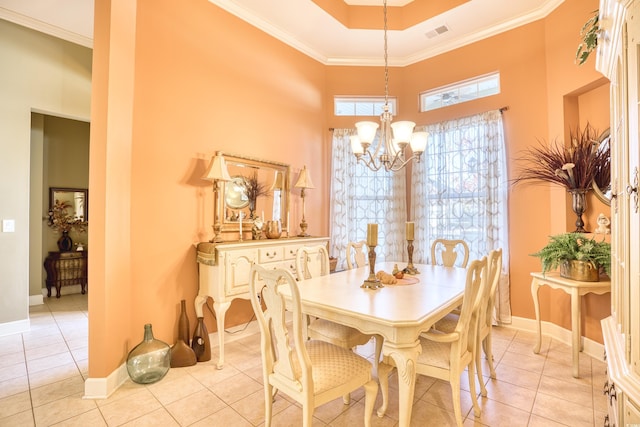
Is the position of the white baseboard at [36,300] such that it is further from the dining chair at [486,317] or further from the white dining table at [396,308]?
the dining chair at [486,317]

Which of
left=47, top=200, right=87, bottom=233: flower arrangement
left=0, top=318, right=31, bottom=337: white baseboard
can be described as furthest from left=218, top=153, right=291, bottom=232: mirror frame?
left=47, top=200, right=87, bottom=233: flower arrangement

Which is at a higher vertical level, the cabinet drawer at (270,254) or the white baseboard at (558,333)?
the cabinet drawer at (270,254)

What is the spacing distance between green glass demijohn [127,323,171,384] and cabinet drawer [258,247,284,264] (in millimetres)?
1076

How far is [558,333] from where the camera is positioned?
312 centimetres

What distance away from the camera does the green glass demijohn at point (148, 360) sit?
2273 millimetres

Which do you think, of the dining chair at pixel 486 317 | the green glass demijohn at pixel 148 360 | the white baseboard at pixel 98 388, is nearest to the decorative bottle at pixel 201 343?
the green glass demijohn at pixel 148 360

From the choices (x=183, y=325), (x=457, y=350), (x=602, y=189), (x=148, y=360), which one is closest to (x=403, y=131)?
(x=457, y=350)

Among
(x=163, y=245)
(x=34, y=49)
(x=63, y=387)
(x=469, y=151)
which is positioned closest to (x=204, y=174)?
(x=163, y=245)

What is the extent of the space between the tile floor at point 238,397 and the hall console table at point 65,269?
2097mm

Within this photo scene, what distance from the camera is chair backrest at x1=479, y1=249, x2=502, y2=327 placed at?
2.00 metres

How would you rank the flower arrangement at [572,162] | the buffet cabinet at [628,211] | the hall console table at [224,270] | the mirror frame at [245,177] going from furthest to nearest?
1. the mirror frame at [245,177]
2. the flower arrangement at [572,162]
3. the hall console table at [224,270]
4. the buffet cabinet at [628,211]

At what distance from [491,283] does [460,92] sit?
285 cm

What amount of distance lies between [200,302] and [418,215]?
289cm

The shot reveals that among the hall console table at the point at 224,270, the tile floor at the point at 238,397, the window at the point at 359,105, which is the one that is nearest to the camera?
the tile floor at the point at 238,397
